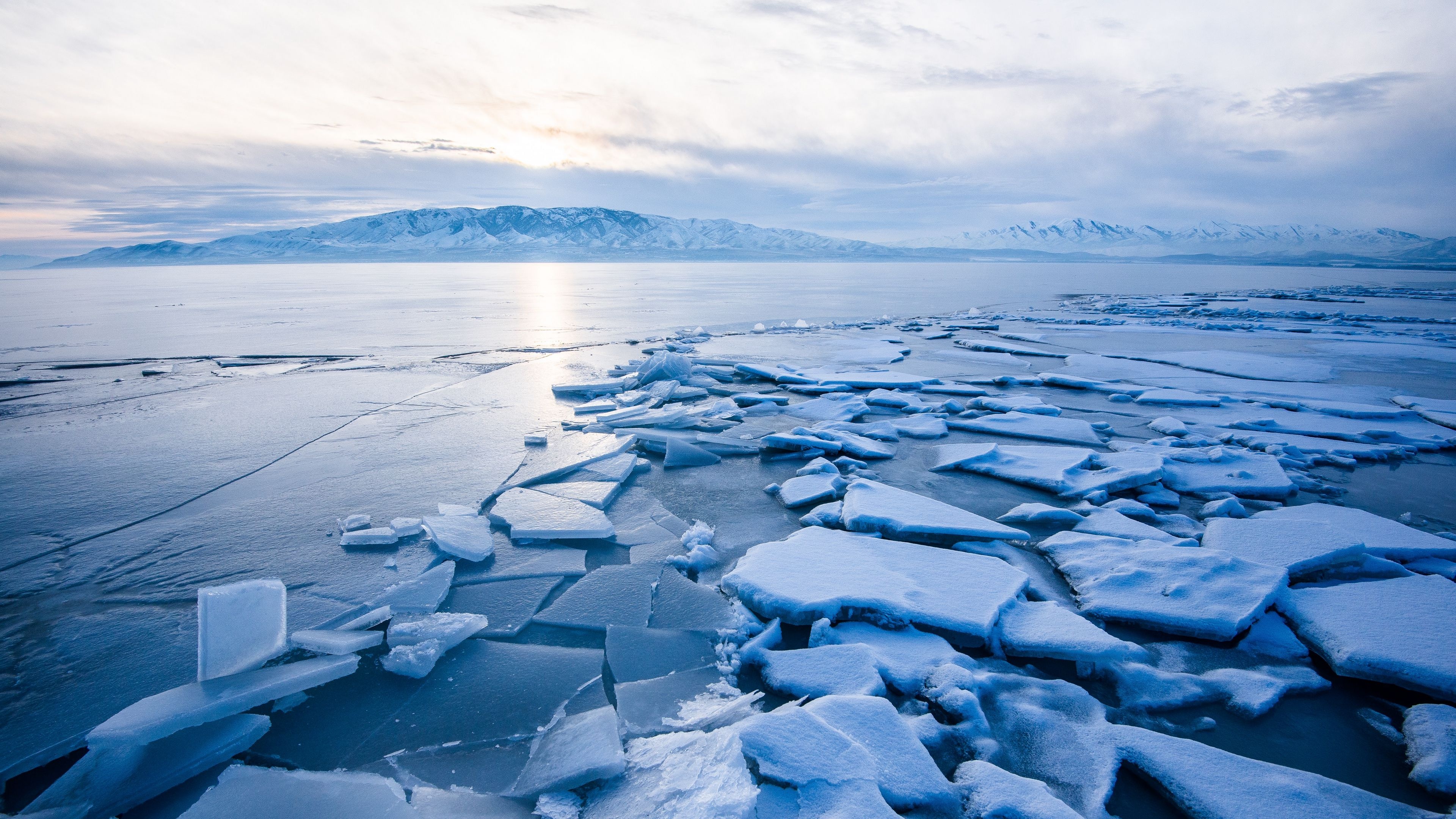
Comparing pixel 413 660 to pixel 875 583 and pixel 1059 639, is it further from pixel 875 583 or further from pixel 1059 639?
pixel 1059 639

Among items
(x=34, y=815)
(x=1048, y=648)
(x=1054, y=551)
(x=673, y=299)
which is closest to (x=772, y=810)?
(x=1048, y=648)

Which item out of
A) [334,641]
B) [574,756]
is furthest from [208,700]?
[574,756]

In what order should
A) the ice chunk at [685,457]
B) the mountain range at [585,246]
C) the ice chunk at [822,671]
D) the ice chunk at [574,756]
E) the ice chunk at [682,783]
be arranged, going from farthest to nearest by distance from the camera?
1. the mountain range at [585,246]
2. the ice chunk at [685,457]
3. the ice chunk at [822,671]
4. the ice chunk at [574,756]
5. the ice chunk at [682,783]

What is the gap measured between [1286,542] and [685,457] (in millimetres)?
2842

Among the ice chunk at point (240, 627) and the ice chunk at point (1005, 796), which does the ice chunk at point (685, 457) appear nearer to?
the ice chunk at point (240, 627)

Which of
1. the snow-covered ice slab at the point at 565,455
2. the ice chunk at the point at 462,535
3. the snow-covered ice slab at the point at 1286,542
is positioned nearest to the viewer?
the snow-covered ice slab at the point at 1286,542

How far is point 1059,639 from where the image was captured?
1855 mm

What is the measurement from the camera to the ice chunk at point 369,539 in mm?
2543

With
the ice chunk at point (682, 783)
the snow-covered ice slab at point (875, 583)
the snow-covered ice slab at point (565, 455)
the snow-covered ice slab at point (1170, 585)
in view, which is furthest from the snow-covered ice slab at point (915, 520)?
the snow-covered ice slab at point (565, 455)

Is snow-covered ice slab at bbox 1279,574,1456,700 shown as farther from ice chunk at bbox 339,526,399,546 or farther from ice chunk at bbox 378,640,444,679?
ice chunk at bbox 339,526,399,546

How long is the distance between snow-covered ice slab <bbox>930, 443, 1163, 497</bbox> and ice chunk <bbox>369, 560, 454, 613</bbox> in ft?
8.76

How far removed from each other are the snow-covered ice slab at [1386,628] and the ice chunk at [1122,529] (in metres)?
0.43

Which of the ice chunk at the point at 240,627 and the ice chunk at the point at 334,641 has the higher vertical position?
→ the ice chunk at the point at 240,627

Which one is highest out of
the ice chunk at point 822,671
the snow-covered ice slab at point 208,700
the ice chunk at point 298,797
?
the ice chunk at point 822,671
